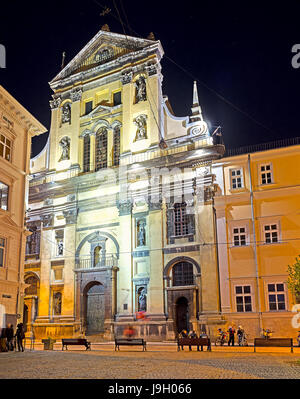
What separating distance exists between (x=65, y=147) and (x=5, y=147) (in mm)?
14047

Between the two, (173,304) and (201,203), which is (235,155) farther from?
(173,304)

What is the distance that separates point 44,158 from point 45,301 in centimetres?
1265

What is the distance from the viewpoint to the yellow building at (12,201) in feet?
70.3

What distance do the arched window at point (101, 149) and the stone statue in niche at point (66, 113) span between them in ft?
11.7

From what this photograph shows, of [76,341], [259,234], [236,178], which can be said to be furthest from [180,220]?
[76,341]

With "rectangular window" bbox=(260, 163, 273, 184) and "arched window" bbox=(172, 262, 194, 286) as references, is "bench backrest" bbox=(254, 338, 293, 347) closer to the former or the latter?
"arched window" bbox=(172, 262, 194, 286)

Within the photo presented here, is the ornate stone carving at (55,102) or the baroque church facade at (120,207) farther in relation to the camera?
the ornate stone carving at (55,102)

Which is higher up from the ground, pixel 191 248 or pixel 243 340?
pixel 191 248

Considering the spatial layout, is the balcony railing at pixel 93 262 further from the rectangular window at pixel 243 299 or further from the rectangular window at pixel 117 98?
the rectangular window at pixel 117 98

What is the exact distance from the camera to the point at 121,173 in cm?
3253

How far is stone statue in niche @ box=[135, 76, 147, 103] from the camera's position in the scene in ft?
112

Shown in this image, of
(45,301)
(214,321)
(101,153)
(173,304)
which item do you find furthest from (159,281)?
(101,153)

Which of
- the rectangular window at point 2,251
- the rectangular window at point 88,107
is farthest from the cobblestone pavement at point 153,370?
the rectangular window at point 88,107

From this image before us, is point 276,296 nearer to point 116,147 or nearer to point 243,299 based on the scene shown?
point 243,299
